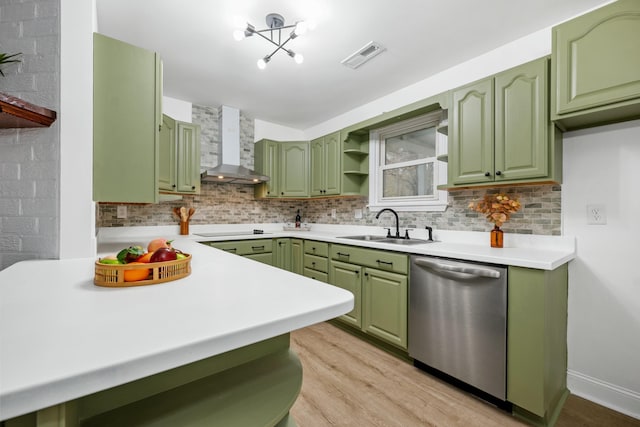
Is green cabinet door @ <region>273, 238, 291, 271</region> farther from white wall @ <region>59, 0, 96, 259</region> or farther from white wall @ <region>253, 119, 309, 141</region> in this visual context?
white wall @ <region>59, 0, 96, 259</region>

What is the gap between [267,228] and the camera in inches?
159

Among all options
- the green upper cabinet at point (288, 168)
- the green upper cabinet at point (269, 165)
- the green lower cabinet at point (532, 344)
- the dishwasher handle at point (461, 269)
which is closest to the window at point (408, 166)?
the dishwasher handle at point (461, 269)

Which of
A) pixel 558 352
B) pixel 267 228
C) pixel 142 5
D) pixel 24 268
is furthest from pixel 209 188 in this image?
pixel 558 352

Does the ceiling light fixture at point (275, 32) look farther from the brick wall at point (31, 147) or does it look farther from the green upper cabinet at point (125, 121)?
the brick wall at point (31, 147)

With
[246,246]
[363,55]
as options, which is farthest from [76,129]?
[363,55]

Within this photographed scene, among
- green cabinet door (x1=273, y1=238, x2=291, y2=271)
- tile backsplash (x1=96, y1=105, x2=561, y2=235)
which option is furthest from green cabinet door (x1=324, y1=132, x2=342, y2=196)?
green cabinet door (x1=273, y1=238, x2=291, y2=271)

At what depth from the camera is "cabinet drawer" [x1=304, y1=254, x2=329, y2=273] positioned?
2906 millimetres

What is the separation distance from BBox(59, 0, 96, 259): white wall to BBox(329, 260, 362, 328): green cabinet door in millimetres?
1926

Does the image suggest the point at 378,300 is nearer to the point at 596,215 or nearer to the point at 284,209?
the point at 596,215

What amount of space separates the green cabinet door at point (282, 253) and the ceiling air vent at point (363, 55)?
2.00m

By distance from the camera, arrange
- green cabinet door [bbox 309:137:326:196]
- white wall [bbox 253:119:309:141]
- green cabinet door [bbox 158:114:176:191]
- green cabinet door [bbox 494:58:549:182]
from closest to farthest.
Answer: green cabinet door [bbox 494:58:549:182] → green cabinet door [bbox 158:114:176:191] → green cabinet door [bbox 309:137:326:196] → white wall [bbox 253:119:309:141]

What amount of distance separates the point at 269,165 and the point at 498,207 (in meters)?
2.70

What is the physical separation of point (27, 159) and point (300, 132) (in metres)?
3.56

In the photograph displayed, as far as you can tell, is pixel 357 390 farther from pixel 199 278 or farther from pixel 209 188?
pixel 209 188
